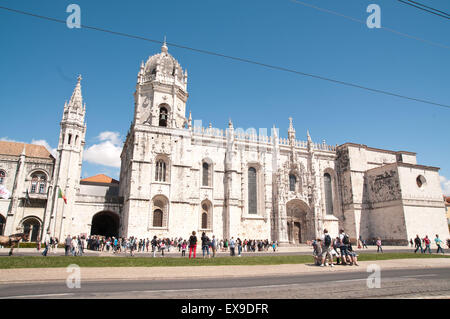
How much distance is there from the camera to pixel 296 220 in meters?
38.5

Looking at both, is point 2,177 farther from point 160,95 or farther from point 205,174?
point 205,174

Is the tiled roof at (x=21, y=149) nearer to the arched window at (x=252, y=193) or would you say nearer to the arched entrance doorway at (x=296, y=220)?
the arched window at (x=252, y=193)

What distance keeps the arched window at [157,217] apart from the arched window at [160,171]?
11.7ft

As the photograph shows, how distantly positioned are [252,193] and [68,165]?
910 inches

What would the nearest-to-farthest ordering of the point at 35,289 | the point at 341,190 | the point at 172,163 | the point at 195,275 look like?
the point at 35,289 → the point at 195,275 → the point at 172,163 → the point at 341,190

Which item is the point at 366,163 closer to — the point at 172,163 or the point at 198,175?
the point at 198,175

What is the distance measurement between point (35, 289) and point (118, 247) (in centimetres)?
2096

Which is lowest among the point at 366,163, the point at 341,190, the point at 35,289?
the point at 35,289

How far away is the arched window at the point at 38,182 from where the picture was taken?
36.4 meters

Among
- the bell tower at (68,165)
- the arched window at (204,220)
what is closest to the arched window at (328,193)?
the arched window at (204,220)

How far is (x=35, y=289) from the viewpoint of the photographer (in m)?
7.98
